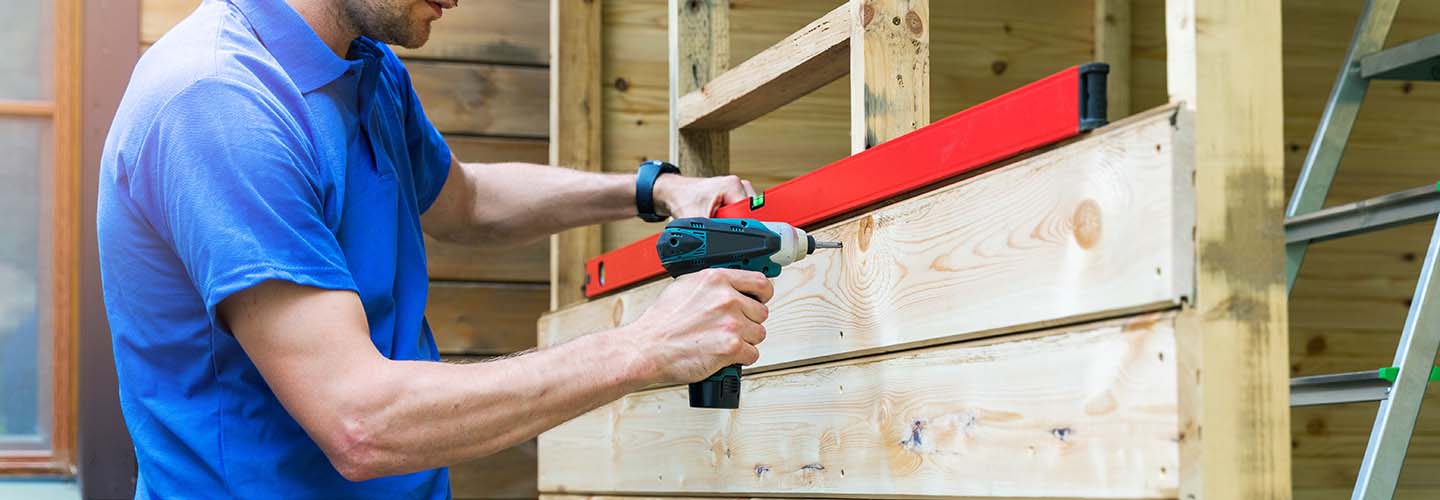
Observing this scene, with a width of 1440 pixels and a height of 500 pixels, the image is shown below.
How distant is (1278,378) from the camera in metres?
1.32

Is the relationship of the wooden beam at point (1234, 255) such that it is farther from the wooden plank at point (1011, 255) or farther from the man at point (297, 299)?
the man at point (297, 299)

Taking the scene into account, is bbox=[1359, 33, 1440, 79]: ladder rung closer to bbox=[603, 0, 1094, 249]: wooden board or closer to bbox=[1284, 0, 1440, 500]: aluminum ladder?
bbox=[1284, 0, 1440, 500]: aluminum ladder

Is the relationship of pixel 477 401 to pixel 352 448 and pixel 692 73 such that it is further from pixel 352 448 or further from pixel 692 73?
pixel 692 73

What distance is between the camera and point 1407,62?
7.84 feet

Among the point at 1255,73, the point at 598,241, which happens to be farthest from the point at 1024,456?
the point at 598,241

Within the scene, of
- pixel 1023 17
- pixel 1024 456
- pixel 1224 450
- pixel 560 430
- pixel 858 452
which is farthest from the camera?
pixel 1023 17

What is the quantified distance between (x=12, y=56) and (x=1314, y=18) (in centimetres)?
301

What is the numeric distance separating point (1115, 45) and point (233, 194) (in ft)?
7.67

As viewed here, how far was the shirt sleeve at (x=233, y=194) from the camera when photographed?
5.16 feet

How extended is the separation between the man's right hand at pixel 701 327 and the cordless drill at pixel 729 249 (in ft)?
0.10

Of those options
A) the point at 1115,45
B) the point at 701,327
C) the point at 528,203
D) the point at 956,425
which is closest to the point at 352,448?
the point at 701,327

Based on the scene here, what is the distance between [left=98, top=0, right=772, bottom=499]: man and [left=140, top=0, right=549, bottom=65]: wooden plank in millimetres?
1334

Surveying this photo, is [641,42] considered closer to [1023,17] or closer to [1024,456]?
[1023,17]

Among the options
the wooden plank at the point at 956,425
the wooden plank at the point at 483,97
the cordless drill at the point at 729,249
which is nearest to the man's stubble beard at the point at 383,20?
the cordless drill at the point at 729,249
